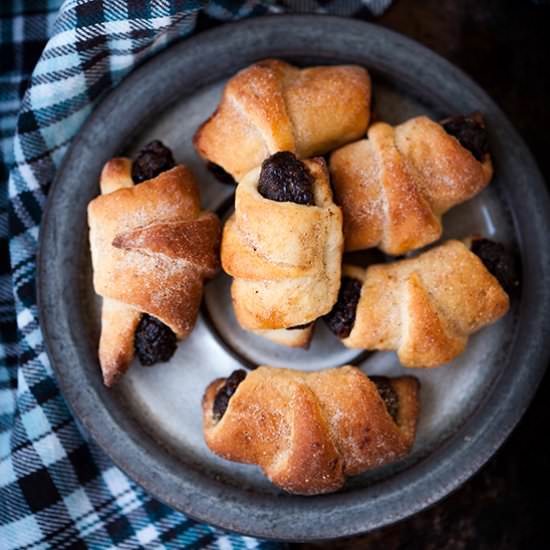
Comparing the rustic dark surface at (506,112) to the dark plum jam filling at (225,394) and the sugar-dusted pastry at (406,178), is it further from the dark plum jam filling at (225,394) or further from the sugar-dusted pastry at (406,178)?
the dark plum jam filling at (225,394)

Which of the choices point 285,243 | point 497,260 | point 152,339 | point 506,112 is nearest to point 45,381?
point 152,339

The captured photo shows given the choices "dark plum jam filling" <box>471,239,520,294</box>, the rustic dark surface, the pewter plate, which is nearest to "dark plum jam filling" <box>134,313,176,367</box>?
the pewter plate

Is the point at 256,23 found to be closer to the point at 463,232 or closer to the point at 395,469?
the point at 463,232

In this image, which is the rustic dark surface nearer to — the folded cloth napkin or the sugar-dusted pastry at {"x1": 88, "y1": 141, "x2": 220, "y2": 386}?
the folded cloth napkin

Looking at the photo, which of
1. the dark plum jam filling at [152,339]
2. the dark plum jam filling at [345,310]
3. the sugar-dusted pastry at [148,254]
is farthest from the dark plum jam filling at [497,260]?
the dark plum jam filling at [152,339]

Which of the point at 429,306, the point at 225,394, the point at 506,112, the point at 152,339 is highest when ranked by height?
the point at 506,112

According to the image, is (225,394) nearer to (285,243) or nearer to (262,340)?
(262,340)
